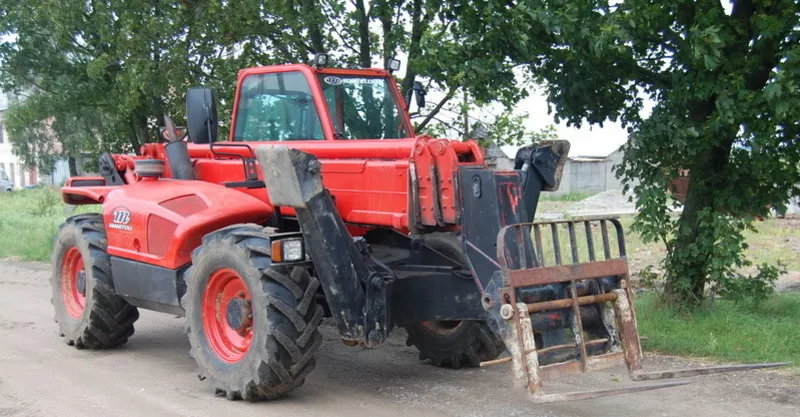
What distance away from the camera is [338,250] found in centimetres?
665

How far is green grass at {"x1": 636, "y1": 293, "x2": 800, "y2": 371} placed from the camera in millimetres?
8312

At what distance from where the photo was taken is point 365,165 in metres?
7.00

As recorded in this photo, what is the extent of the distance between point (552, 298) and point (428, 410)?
1.27m

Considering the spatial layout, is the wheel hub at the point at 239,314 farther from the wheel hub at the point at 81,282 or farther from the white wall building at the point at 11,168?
the white wall building at the point at 11,168

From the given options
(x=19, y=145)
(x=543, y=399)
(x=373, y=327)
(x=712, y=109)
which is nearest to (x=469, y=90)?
(x=712, y=109)

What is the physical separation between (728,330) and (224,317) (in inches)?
194

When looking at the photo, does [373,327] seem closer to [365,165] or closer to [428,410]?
[428,410]

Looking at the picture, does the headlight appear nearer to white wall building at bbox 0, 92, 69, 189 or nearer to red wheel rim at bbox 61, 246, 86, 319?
red wheel rim at bbox 61, 246, 86, 319

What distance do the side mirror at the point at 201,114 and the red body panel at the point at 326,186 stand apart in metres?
0.25

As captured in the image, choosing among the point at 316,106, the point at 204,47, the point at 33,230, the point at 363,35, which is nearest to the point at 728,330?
the point at 316,106

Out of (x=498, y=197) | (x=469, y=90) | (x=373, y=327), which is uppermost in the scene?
(x=469, y=90)

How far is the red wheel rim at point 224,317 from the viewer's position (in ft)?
23.2

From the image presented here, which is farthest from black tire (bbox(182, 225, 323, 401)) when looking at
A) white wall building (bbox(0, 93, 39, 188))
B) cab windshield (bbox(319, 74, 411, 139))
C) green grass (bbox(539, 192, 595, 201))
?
white wall building (bbox(0, 93, 39, 188))

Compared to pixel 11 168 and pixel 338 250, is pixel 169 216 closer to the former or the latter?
pixel 338 250
